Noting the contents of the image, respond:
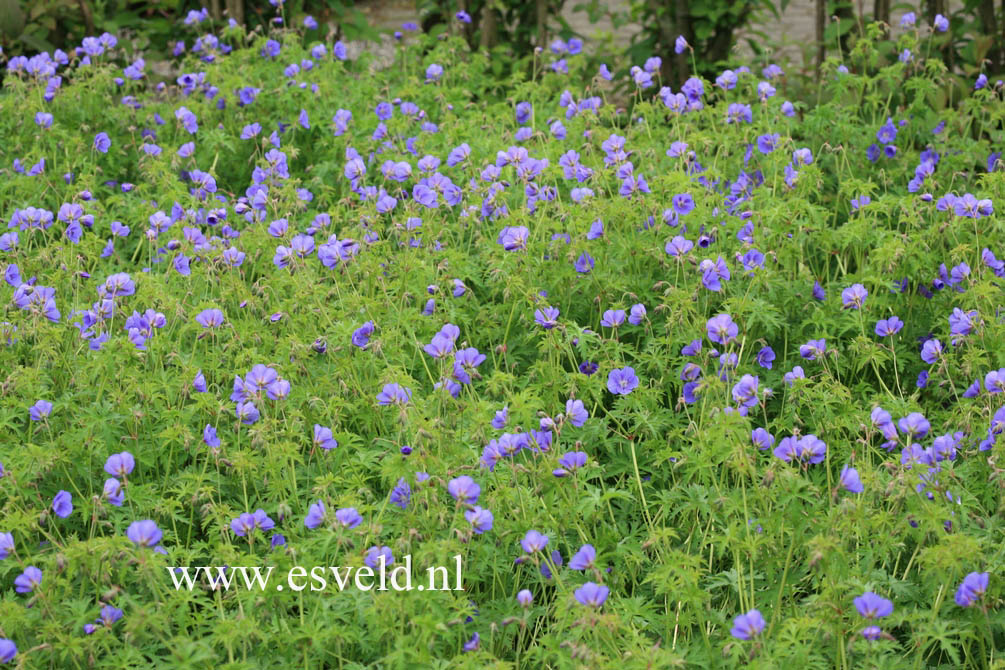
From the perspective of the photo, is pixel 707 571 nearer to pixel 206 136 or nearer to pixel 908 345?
pixel 908 345

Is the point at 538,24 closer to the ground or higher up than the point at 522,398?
closer to the ground

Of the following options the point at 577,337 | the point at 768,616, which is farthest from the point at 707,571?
the point at 577,337

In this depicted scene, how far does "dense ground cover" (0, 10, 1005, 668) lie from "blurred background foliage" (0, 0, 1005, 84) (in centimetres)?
107

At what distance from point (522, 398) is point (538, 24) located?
4142 mm

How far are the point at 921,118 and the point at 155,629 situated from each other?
382cm

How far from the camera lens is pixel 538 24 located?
6.50 m

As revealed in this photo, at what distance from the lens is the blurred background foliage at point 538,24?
5.84 m

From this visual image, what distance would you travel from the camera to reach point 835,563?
260cm

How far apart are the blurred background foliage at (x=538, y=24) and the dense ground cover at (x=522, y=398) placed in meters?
1.07

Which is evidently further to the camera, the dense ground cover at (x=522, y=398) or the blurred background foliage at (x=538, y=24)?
the blurred background foliage at (x=538, y=24)

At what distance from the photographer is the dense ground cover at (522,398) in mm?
2504

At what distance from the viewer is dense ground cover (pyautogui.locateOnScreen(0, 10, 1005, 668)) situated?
8.21 feet

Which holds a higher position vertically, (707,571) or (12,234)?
(12,234)

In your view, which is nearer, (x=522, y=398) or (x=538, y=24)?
(x=522, y=398)
